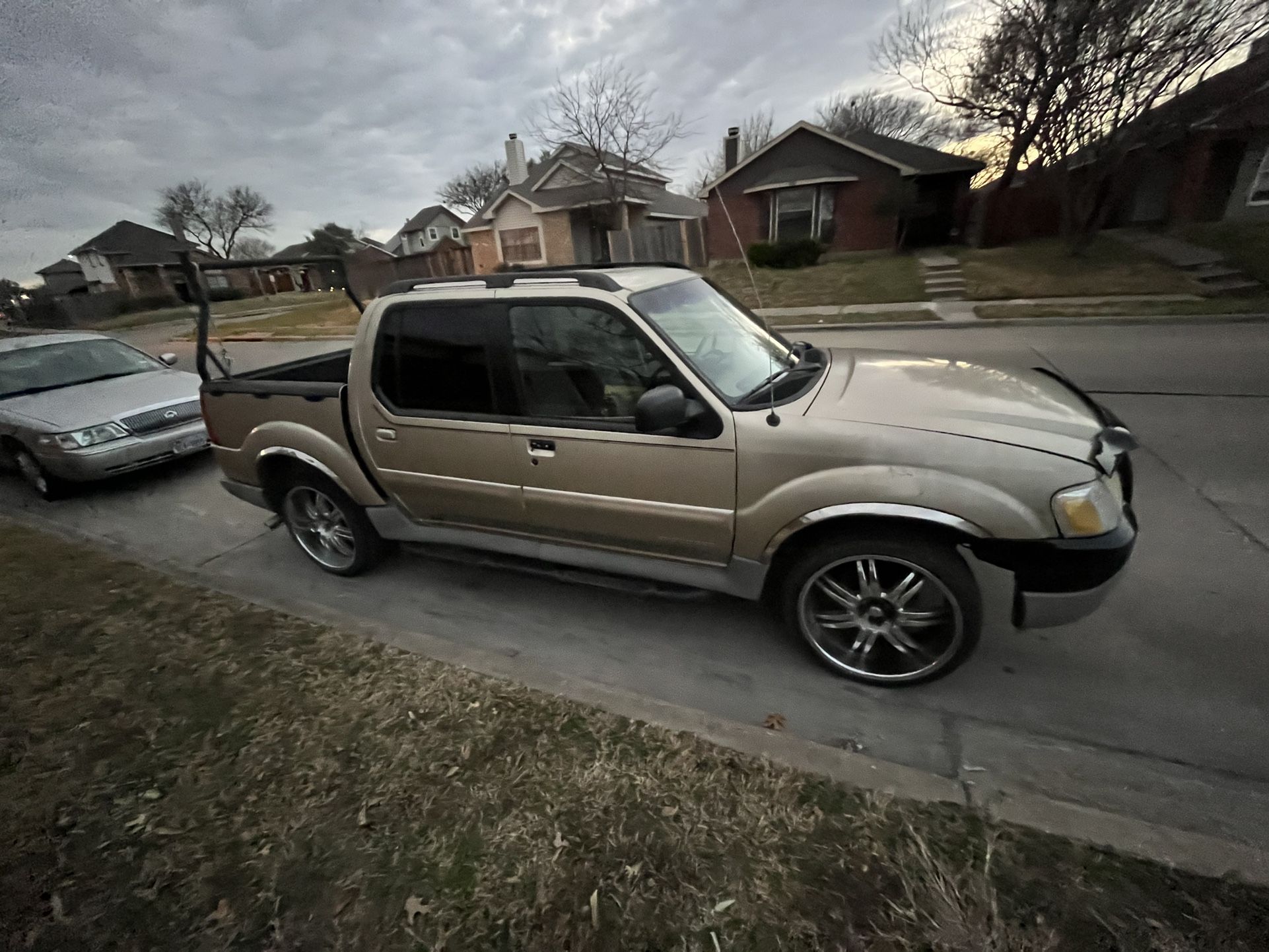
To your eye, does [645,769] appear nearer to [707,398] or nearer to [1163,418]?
[707,398]

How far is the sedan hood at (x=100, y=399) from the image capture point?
5.70 metres

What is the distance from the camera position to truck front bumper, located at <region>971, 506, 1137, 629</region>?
2.24 meters

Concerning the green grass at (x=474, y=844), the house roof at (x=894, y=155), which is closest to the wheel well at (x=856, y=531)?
the green grass at (x=474, y=844)

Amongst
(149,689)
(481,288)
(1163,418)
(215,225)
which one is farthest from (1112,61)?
(215,225)

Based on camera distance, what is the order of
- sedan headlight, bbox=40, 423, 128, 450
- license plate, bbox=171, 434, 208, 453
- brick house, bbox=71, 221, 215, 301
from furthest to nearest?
brick house, bbox=71, 221, 215, 301
license plate, bbox=171, 434, 208, 453
sedan headlight, bbox=40, 423, 128, 450

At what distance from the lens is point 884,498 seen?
2.35 metres

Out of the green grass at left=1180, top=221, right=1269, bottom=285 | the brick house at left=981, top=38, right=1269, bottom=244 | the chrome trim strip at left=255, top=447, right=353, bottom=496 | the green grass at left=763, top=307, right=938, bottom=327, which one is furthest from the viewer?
the brick house at left=981, top=38, right=1269, bottom=244

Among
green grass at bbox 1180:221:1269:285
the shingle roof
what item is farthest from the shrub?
green grass at bbox 1180:221:1269:285

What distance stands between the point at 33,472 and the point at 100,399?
3.14ft

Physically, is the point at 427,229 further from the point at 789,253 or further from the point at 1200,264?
the point at 1200,264

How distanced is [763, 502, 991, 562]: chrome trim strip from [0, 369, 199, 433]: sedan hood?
676 centimetres

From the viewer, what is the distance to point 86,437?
560cm

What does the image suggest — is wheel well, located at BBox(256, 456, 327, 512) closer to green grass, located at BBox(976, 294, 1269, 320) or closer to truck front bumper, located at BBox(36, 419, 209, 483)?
truck front bumper, located at BBox(36, 419, 209, 483)

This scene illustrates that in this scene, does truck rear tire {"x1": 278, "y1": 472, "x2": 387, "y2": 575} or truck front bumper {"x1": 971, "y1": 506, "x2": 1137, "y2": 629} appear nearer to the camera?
truck front bumper {"x1": 971, "y1": 506, "x2": 1137, "y2": 629}
